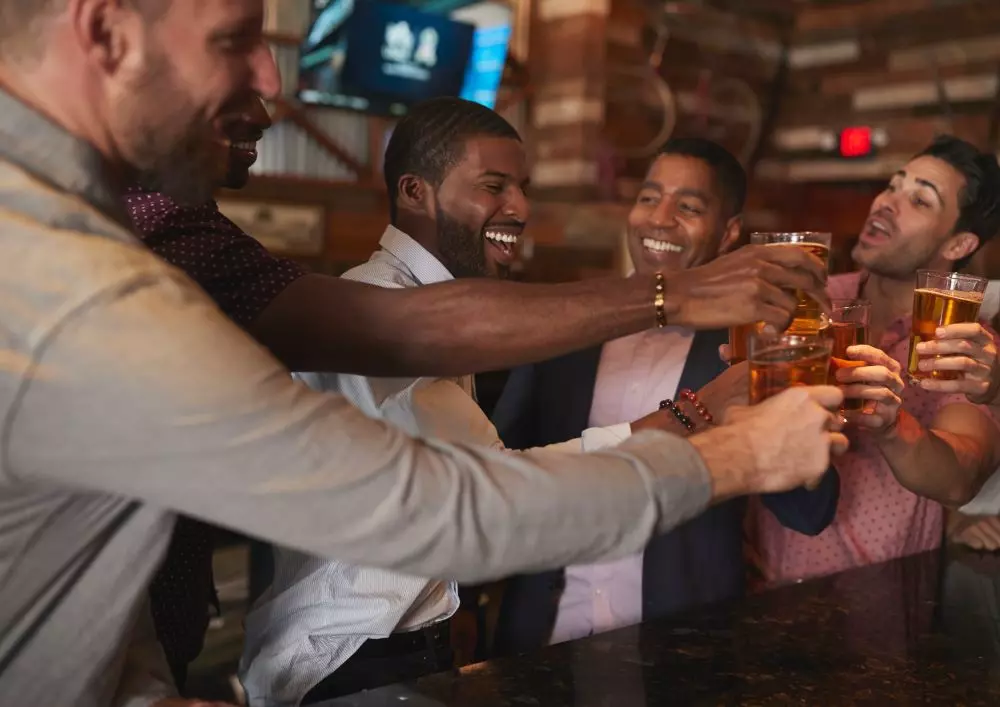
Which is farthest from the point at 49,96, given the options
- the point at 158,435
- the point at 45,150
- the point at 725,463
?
the point at 725,463

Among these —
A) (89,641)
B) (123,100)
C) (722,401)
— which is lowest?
(89,641)

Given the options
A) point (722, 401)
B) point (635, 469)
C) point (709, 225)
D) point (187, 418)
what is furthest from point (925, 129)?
point (187, 418)

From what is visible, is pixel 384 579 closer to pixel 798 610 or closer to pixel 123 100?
pixel 798 610

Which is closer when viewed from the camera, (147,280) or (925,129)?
(147,280)

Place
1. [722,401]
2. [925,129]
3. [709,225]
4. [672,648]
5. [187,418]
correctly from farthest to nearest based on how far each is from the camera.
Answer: [925,129] < [709,225] < [722,401] < [672,648] < [187,418]

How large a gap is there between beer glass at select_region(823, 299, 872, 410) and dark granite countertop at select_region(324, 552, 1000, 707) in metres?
0.36

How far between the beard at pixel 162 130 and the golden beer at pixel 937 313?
1327mm

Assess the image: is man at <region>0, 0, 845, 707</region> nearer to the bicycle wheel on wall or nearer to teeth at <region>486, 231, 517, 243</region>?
teeth at <region>486, 231, 517, 243</region>

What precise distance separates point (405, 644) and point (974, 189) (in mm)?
1754

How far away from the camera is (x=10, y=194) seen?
86 centimetres

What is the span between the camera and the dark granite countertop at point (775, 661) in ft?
4.13

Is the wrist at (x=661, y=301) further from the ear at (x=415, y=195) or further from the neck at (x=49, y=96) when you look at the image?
the ear at (x=415, y=195)

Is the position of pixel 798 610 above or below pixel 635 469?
below

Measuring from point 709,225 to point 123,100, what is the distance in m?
1.62
